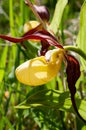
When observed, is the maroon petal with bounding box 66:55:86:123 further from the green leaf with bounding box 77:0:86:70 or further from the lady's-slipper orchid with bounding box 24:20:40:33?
the lady's-slipper orchid with bounding box 24:20:40:33

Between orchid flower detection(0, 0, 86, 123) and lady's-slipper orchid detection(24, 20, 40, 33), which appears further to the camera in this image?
lady's-slipper orchid detection(24, 20, 40, 33)

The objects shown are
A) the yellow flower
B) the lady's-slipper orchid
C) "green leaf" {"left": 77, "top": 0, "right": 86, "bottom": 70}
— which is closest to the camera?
the yellow flower

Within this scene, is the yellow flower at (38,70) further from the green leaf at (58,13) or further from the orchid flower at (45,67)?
the green leaf at (58,13)

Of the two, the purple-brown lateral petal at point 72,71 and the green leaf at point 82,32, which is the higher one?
the green leaf at point 82,32

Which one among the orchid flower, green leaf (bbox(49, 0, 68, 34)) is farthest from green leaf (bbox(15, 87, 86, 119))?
green leaf (bbox(49, 0, 68, 34))

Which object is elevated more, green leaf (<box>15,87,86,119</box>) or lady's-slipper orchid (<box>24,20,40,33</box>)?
lady's-slipper orchid (<box>24,20,40,33</box>)

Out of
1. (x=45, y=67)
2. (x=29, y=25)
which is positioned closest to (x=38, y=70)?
(x=45, y=67)

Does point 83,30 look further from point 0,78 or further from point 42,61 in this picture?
point 0,78

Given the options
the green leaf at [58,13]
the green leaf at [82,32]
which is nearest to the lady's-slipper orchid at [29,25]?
the green leaf at [58,13]
